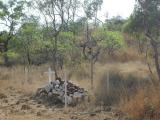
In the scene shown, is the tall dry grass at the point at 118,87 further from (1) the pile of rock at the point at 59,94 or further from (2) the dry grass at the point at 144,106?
(1) the pile of rock at the point at 59,94

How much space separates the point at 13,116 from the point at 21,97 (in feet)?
16.3

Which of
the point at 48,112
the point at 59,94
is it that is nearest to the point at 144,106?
the point at 48,112

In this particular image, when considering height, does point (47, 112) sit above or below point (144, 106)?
below

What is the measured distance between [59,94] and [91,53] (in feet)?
23.0

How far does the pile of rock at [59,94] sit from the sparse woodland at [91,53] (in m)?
0.50

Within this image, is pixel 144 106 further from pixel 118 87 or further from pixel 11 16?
pixel 11 16

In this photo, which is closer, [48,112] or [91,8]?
[48,112]

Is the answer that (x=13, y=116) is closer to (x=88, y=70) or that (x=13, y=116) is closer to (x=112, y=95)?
(x=112, y=95)

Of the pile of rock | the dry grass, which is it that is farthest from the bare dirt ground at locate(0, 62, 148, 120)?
the pile of rock

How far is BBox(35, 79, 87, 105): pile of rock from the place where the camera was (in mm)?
13478

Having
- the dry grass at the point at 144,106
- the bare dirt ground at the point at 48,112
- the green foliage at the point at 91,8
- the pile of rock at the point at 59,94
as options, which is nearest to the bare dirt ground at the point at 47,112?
the bare dirt ground at the point at 48,112

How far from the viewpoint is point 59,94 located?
14227 mm

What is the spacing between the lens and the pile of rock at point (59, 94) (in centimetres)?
1348

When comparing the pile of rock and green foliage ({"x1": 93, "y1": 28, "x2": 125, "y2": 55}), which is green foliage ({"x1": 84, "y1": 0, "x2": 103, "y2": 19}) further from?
the pile of rock
